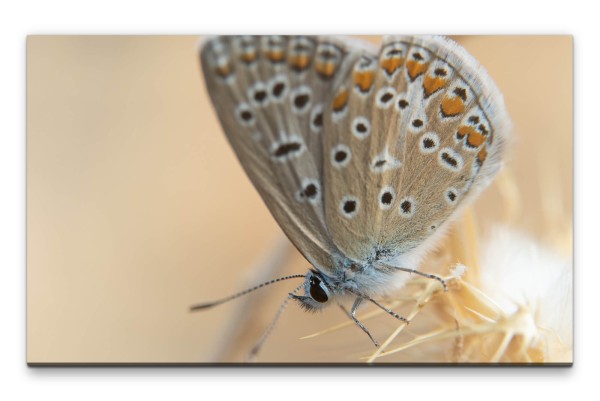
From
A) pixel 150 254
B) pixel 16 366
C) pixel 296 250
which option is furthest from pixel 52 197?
pixel 296 250

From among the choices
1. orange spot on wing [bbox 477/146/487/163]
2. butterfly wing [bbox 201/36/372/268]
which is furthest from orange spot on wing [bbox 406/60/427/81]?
orange spot on wing [bbox 477/146/487/163]

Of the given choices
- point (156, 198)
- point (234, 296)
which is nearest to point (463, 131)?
point (234, 296)

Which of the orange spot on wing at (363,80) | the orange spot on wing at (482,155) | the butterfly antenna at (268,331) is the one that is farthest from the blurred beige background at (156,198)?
the orange spot on wing at (363,80)

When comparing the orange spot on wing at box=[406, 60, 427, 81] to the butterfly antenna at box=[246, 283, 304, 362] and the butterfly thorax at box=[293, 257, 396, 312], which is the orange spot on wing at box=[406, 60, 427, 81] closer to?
the butterfly thorax at box=[293, 257, 396, 312]

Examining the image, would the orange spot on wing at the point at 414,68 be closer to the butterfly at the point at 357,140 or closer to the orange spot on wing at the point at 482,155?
the butterfly at the point at 357,140

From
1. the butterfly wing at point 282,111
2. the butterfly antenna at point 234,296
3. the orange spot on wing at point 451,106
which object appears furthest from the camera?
the butterfly antenna at point 234,296

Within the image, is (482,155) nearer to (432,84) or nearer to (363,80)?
(432,84)

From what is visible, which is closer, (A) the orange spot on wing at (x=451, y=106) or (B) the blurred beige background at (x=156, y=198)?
(A) the orange spot on wing at (x=451, y=106)

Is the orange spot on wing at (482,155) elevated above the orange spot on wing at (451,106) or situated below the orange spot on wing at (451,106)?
below

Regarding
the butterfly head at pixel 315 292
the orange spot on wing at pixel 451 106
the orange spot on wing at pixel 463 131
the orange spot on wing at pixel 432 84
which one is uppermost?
the orange spot on wing at pixel 432 84

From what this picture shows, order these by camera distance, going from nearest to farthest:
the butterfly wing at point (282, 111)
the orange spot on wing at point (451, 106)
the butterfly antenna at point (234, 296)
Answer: the butterfly wing at point (282, 111) → the orange spot on wing at point (451, 106) → the butterfly antenna at point (234, 296)
